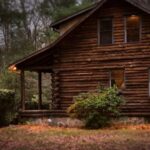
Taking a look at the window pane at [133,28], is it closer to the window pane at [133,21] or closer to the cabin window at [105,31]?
the window pane at [133,21]

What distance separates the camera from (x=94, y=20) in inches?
1094

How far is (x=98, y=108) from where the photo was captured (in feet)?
79.3

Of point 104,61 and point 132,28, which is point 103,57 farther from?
point 132,28

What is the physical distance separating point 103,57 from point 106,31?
59.3 inches

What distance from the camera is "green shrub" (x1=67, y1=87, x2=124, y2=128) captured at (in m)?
24.2

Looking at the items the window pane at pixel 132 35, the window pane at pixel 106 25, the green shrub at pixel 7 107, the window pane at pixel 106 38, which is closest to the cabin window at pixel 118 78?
the window pane at pixel 106 38

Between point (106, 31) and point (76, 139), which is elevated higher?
point (106, 31)

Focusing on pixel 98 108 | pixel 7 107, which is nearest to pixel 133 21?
pixel 98 108

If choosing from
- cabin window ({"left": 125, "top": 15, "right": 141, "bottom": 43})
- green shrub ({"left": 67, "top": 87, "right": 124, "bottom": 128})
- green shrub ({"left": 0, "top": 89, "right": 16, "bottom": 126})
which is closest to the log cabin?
cabin window ({"left": 125, "top": 15, "right": 141, "bottom": 43})

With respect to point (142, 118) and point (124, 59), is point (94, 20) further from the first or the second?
point (142, 118)

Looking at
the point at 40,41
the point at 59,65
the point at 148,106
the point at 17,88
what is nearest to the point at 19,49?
the point at 40,41

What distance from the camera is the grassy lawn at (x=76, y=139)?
1709cm

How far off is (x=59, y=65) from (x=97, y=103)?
17.1 ft

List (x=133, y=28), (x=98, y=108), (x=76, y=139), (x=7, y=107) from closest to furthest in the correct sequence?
(x=76, y=139)
(x=98, y=108)
(x=7, y=107)
(x=133, y=28)
